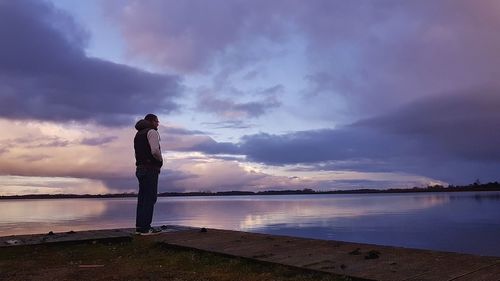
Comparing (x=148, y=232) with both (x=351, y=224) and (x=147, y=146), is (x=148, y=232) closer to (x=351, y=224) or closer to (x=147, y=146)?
(x=147, y=146)

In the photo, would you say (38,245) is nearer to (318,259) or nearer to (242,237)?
(242,237)

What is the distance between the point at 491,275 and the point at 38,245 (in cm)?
785

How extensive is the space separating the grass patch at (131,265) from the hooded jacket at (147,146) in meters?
2.16

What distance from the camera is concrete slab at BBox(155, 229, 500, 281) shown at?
507cm

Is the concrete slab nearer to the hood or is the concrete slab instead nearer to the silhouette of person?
the silhouette of person

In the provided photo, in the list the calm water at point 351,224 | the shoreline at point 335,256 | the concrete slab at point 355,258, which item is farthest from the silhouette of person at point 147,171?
the calm water at point 351,224

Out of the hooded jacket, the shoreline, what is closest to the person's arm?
the hooded jacket

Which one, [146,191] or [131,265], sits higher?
[146,191]

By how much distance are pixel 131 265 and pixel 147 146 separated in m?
4.01

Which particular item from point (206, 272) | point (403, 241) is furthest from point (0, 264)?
point (403, 241)

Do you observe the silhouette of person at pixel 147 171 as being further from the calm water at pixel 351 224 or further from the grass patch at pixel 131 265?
the calm water at pixel 351 224

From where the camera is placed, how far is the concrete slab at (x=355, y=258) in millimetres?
5070

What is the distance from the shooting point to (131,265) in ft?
22.0

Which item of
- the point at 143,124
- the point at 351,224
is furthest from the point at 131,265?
the point at 351,224
